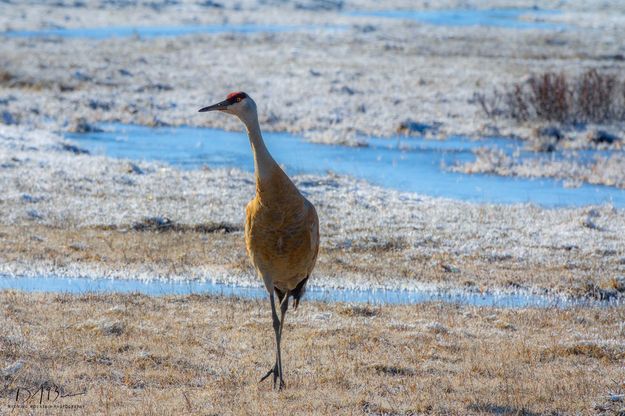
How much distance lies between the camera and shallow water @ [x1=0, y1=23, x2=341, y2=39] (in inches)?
2176

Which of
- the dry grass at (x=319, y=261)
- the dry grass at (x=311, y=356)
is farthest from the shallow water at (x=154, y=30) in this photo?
the dry grass at (x=311, y=356)

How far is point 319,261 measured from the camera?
13.9 metres

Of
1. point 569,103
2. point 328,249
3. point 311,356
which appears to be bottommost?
point 328,249

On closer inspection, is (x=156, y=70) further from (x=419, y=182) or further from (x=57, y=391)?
(x=57, y=391)

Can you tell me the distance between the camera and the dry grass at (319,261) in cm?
1305

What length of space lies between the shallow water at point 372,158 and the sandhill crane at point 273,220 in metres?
10.7

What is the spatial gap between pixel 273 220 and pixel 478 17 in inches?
2976

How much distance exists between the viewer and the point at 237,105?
8.11 meters

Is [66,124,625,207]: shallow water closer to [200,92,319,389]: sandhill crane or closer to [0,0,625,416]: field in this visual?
[0,0,625,416]: field

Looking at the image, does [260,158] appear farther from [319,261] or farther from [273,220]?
[319,261]

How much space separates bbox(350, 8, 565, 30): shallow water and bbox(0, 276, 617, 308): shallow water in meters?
56.6
